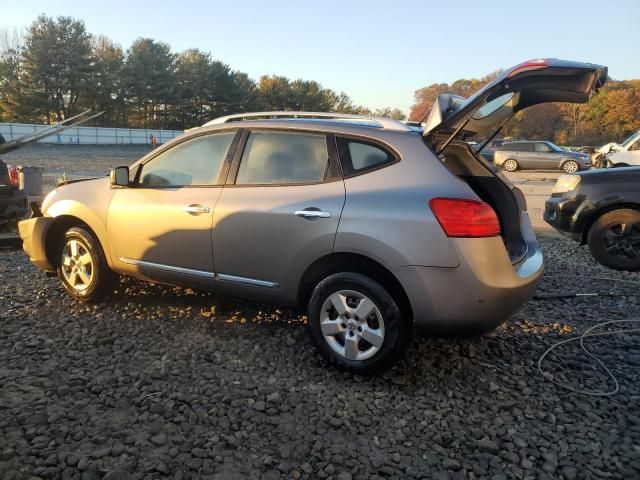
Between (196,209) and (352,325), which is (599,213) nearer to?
(352,325)

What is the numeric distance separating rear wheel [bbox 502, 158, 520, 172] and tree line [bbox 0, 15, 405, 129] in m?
44.3

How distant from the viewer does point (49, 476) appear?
Answer: 2.31m

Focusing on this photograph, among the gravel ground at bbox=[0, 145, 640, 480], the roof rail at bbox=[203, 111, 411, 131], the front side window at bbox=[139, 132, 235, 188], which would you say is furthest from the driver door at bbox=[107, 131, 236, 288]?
the gravel ground at bbox=[0, 145, 640, 480]

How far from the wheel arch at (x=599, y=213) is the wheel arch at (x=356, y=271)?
442cm

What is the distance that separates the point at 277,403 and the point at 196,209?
164cm

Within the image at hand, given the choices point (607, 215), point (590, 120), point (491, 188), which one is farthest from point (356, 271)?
point (590, 120)

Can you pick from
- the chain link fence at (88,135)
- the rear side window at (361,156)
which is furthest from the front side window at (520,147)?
the rear side window at (361,156)

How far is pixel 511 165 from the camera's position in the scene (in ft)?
86.2

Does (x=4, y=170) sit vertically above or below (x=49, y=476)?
above

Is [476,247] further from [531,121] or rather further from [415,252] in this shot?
[531,121]

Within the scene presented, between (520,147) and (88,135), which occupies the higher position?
(88,135)

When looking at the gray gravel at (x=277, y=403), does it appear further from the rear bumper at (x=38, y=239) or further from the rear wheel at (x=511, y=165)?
the rear wheel at (x=511, y=165)

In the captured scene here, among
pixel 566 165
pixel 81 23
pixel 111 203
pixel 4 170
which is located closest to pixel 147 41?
pixel 81 23

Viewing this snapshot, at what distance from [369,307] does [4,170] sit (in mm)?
6501
